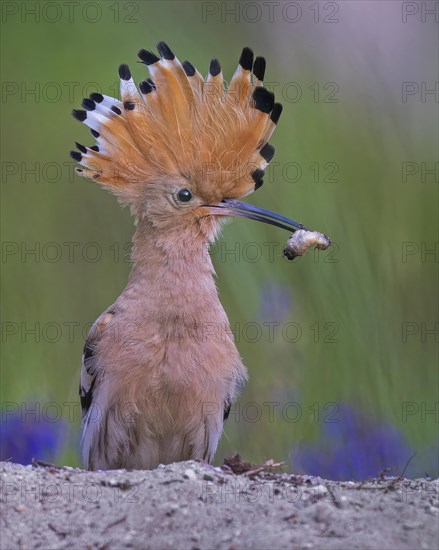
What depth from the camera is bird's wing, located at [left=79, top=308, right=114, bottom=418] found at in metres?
3.74

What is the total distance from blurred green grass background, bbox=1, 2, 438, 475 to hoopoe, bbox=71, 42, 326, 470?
45cm

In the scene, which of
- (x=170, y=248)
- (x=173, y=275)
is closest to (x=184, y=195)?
(x=170, y=248)

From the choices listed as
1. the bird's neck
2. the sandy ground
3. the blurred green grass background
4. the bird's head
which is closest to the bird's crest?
the bird's head

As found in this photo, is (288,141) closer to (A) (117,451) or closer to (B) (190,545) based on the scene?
(A) (117,451)

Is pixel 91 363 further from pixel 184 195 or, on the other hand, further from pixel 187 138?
pixel 187 138

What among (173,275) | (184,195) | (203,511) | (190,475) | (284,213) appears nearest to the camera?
(203,511)

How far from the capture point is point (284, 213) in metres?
4.51

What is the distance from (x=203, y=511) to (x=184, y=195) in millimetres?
1646

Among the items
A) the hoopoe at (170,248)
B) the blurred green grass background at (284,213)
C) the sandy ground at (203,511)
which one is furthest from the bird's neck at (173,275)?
the sandy ground at (203,511)

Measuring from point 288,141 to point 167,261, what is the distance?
1.27 metres

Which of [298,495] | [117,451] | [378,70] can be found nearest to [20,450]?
[117,451]

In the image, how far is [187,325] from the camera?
3.61m

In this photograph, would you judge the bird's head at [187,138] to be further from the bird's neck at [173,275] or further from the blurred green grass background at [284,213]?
the blurred green grass background at [284,213]

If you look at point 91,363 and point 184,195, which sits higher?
point 184,195
